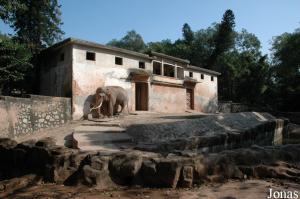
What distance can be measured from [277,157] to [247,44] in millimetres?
35856

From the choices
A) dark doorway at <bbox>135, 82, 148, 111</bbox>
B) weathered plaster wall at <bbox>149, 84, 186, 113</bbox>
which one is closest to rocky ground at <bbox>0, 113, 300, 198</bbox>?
dark doorway at <bbox>135, 82, 148, 111</bbox>

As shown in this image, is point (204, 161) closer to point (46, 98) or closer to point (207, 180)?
point (207, 180)

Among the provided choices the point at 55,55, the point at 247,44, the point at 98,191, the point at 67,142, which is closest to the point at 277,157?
the point at 98,191

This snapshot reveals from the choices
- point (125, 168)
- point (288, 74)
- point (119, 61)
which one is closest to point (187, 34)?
point (288, 74)

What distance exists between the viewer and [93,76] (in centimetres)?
1686

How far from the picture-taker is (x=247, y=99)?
3541 cm

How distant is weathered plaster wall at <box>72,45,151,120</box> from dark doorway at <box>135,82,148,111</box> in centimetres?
128

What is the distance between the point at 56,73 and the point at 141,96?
6087 millimetres

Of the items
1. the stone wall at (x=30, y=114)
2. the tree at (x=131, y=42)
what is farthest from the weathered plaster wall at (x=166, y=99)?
the tree at (x=131, y=42)

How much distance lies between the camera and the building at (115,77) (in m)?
16.1

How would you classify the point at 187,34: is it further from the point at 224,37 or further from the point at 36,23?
the point at 36,23

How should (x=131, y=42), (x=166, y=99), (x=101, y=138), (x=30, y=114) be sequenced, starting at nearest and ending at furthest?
1. (x=101, y=138)
2. (x=30, y=114)
3. (x=166, y=99)
4. (x=131, y=42)

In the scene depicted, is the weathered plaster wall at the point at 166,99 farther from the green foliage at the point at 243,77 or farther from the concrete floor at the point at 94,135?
the green foliage at the point at 243,77

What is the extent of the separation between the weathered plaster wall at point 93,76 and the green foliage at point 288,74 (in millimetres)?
18356
